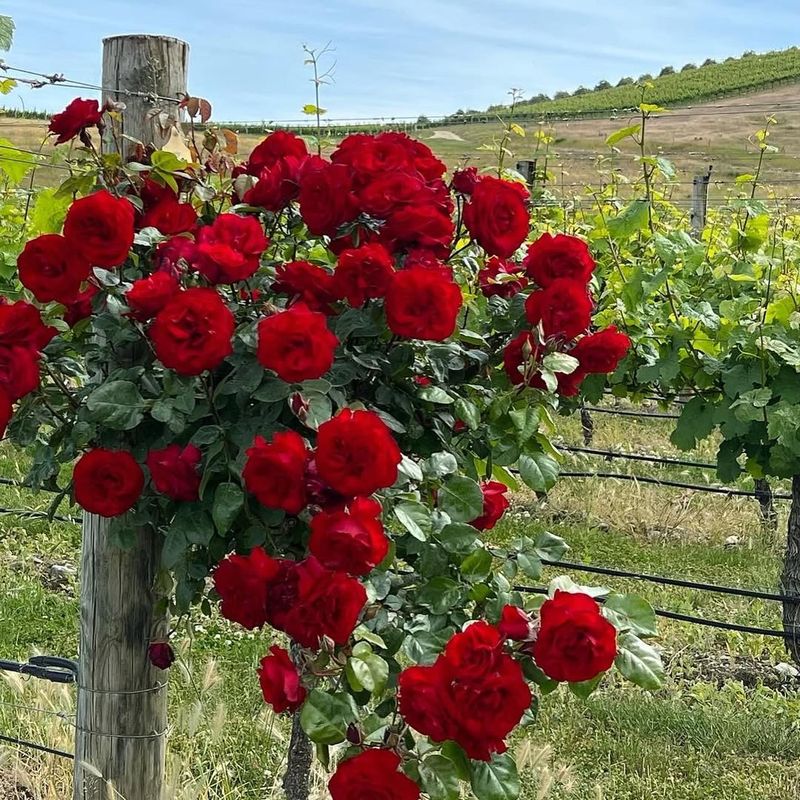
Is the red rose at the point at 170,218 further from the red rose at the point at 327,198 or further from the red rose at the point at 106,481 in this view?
the red rose at the point at 106,481

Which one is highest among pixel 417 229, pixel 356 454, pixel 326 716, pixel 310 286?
pixel 417 229

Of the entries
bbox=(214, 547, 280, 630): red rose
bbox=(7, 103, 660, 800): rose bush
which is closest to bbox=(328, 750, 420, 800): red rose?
bbox=(7, 103, 660, 800): rose bush

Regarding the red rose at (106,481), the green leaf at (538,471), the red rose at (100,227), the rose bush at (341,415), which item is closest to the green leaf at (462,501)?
the rose bush at (341,415)

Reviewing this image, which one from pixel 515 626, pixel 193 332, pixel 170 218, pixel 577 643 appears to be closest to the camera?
pixel 577 643

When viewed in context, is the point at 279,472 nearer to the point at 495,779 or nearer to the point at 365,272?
the point at 365,272

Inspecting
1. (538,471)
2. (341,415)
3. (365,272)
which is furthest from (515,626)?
(365,272)

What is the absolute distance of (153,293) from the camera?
163 cm

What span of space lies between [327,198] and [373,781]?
958mm

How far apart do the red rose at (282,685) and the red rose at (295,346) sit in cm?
44

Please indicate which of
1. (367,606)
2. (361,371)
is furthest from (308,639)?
(361,371)

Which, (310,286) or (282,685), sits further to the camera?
(310,286)

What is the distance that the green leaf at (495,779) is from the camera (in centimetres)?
141

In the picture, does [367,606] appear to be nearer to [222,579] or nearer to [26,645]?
[222,579]

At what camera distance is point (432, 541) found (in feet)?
5.67
